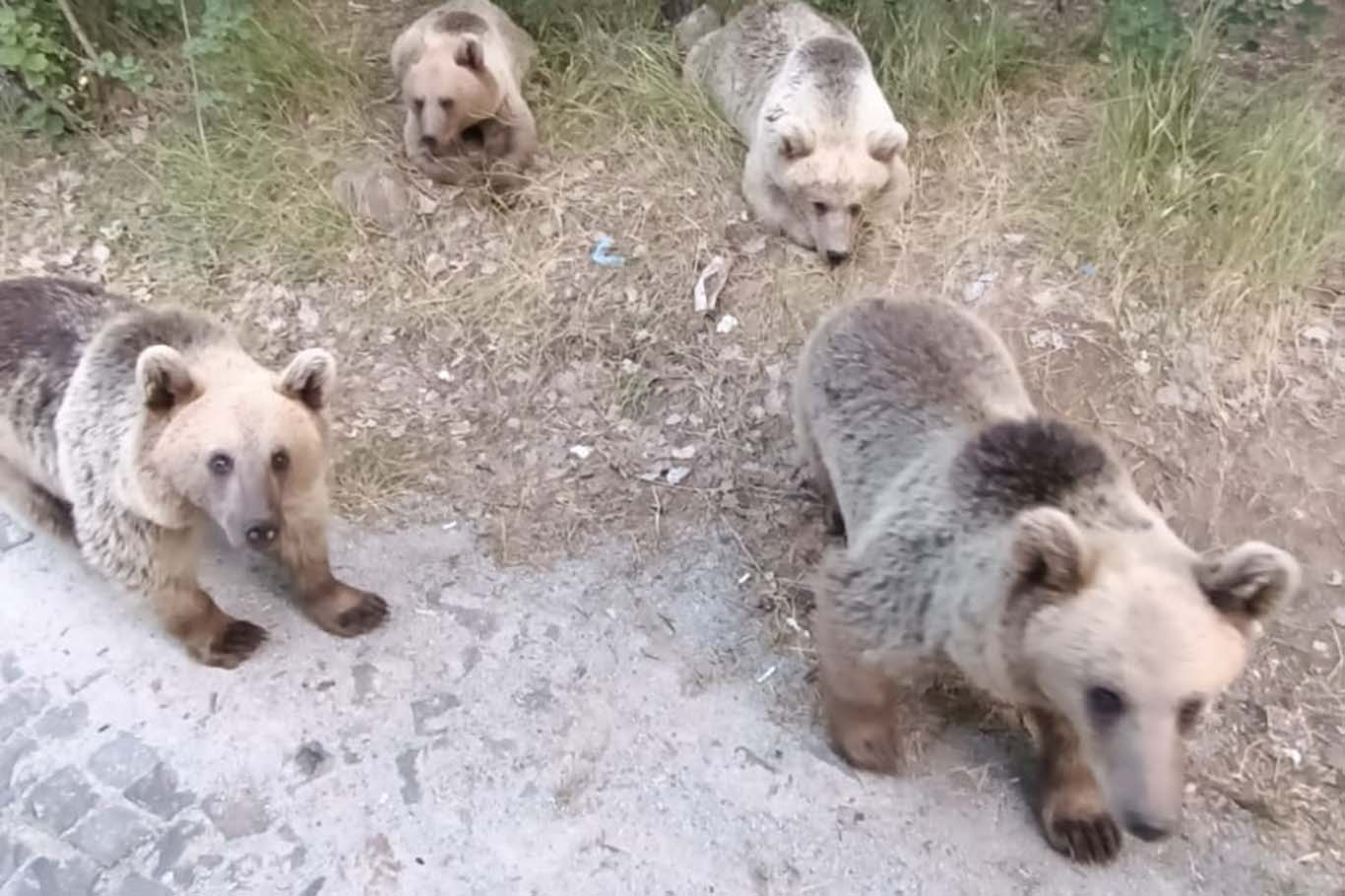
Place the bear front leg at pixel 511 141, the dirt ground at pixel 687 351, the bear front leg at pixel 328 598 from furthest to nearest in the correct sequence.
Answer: the bear front leg at pixel 511 141 < the dirt ground at pixel 687 351 < the bear front leg at pixel 328 598

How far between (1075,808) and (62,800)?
2.88m

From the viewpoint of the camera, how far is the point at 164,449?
3531mm

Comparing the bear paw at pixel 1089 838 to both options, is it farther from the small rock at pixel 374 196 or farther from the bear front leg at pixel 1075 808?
the small rock at pixel 374 196

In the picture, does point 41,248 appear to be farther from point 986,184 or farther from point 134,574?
point 986,184

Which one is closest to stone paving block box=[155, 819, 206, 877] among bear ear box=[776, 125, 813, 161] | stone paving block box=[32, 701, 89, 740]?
stone paving block box=[32, 701, 89, 740]

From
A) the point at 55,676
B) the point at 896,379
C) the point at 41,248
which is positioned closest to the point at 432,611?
the point at 55,676

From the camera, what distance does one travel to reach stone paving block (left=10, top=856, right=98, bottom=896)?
353cm

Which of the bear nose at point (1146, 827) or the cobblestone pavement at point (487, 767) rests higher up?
the bear nose at point (1146, 827)

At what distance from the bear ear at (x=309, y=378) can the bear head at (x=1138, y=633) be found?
1953 millimetres

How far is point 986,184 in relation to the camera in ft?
17.3

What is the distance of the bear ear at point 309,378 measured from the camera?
357 centimetres

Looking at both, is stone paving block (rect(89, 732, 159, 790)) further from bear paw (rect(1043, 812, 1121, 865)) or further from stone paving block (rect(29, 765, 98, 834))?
bear paw (rect(1043, 812, 1121, 865))

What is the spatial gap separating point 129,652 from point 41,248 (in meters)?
Answer: 2.39

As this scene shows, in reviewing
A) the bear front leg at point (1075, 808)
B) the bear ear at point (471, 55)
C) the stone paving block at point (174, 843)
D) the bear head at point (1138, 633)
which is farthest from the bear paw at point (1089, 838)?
the bear ear at point (471, 55)
